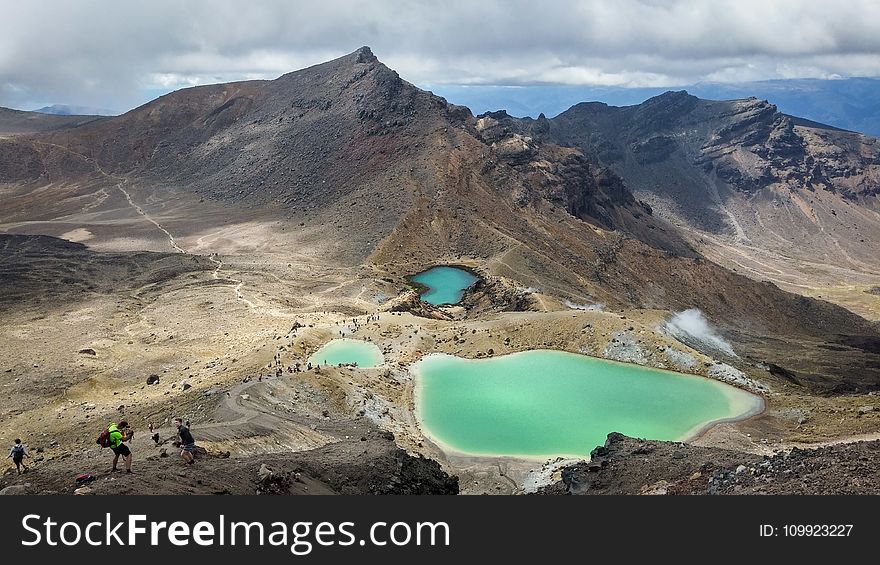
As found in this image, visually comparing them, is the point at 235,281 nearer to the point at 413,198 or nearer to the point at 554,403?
the point at 413,198

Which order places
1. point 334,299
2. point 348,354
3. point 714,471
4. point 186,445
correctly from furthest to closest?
1. point 334,299
2. point 348,354
3. point 714,471
4. point 186,445

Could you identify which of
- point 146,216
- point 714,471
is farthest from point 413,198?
point 714,471

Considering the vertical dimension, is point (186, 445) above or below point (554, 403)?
above

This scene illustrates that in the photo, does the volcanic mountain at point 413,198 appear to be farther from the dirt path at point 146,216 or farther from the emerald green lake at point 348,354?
the emerald green lake at point 348,354

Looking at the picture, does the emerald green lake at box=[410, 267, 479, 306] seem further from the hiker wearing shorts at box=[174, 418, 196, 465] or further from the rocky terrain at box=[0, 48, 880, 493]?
the hiker wearing shorts at box=[174, 418, 196, 465]

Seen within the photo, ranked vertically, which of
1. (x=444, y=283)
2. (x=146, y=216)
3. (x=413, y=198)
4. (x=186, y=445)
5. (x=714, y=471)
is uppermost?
(x=146, y=216)

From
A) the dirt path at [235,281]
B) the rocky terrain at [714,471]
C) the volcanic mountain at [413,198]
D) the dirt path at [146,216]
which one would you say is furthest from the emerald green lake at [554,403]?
the dirt path at [146,216]

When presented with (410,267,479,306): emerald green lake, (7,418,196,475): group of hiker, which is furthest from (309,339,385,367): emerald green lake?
(410,267,479,306): emerald green lake
